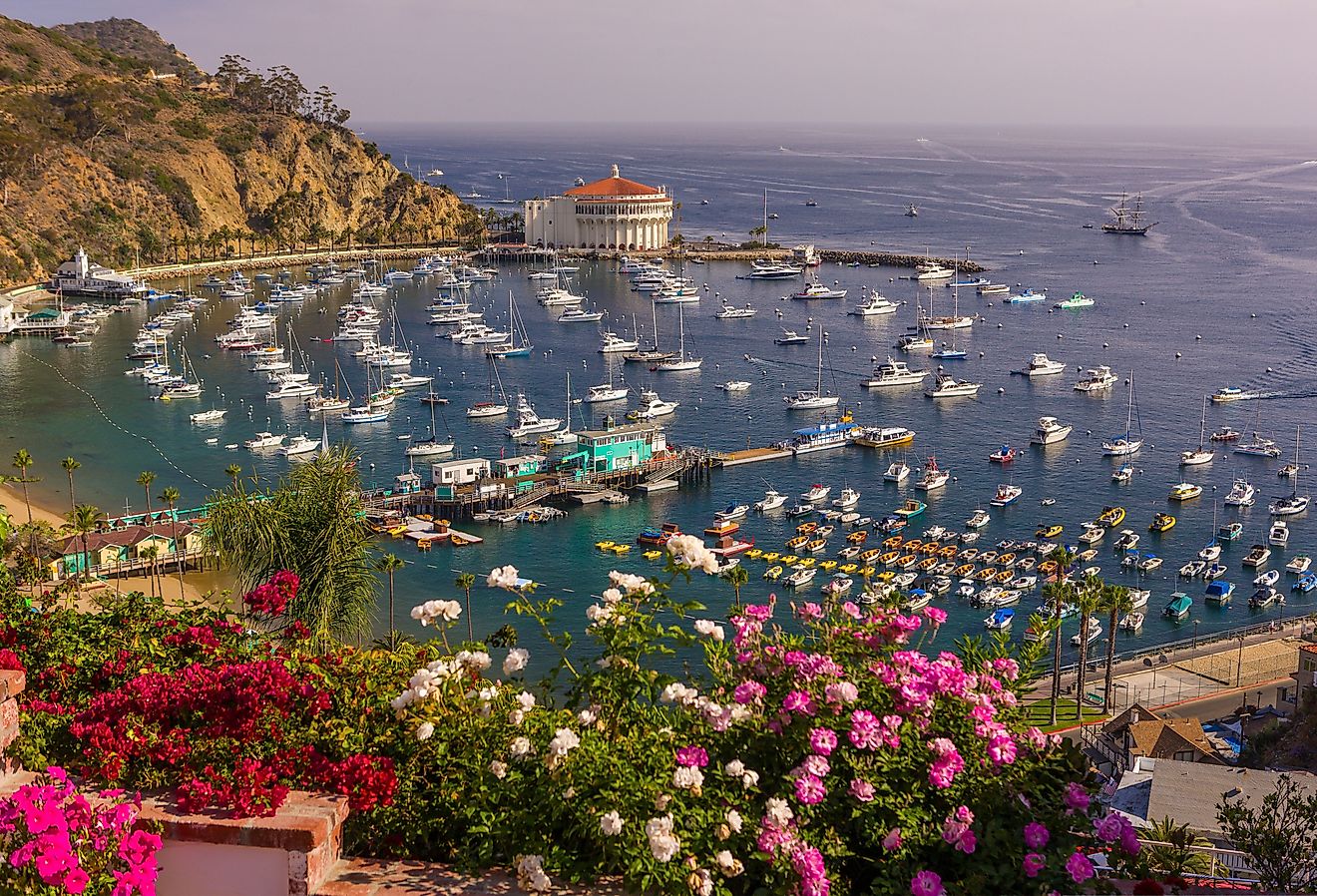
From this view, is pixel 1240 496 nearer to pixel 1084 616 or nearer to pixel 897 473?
pixel 897 473

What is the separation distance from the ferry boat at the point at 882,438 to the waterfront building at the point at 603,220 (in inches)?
2365

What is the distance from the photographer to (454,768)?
5.87 metres

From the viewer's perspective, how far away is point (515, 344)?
6406 cm

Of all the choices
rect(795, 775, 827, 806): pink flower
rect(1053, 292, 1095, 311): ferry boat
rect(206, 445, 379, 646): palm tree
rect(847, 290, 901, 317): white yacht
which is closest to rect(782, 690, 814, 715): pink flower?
rect(795, 775, 827, 806): pink flower

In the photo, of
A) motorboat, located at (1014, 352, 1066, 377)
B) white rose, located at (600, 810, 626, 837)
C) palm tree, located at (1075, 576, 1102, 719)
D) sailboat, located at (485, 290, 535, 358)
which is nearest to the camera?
white rose, located at (600, 810, 626, 837)

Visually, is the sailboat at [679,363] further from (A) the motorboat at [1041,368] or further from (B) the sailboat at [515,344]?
(A) the motorboat at [1041,368]

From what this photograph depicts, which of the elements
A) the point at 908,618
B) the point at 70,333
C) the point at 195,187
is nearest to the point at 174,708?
the point at 908,618

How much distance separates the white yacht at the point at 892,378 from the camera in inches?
2172

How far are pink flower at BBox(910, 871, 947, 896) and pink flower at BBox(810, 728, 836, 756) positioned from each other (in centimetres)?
63

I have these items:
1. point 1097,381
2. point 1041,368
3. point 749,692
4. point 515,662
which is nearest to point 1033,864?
point 749,692

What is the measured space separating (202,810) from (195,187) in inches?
3886

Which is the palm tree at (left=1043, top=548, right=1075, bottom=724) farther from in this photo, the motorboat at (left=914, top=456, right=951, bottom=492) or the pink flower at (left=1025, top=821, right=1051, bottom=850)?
the pink flower at (left=1025, top=821, right=1051, bottom=850)

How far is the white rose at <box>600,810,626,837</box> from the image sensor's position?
5055 mm

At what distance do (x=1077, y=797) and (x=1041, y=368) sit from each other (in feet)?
180
